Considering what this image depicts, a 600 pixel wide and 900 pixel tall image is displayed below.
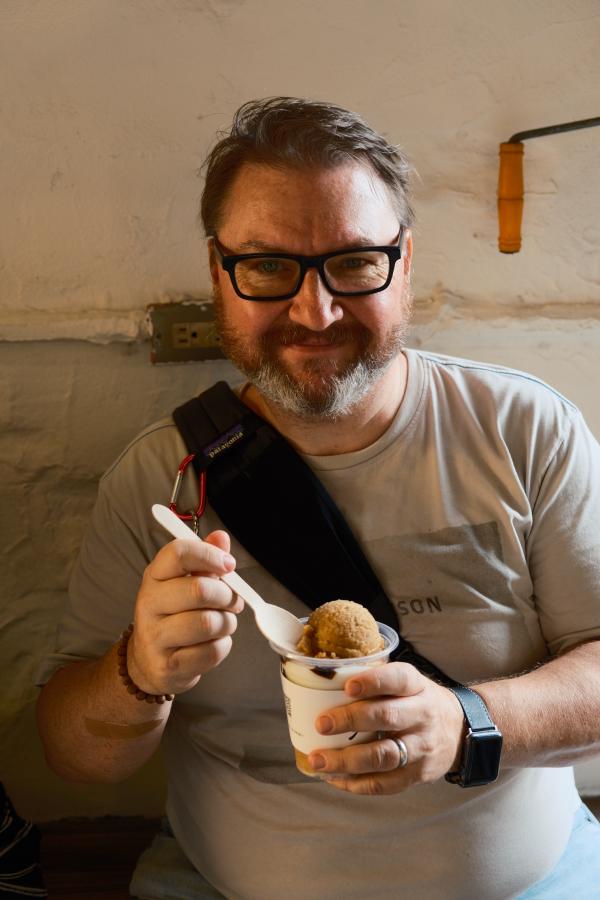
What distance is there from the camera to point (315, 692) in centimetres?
116

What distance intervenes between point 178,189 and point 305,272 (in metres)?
0.55

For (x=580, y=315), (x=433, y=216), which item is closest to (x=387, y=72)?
(x=433, y=216)

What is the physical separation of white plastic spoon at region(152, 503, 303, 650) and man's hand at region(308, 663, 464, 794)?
0.13m

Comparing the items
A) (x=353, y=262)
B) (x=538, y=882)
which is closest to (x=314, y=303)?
(x=353, y=262)

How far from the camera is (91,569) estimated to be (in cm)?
169

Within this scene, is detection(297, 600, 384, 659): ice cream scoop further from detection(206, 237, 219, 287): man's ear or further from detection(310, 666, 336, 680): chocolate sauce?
detection(206, 237, 219, 287): man's ear

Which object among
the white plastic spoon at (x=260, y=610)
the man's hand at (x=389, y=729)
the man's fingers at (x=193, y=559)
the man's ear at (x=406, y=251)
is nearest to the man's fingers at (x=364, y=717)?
the man's hand at (x=389, y=729)

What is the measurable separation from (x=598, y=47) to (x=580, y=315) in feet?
1.80

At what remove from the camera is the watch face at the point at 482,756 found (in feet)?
4.39

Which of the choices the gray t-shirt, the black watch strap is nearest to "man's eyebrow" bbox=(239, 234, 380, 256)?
the gray t-shirt

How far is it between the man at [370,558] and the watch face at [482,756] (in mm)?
86

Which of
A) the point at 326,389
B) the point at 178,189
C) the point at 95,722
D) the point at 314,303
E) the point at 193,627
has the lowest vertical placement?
the point at 95,722

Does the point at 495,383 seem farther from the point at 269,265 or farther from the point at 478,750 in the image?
the point at 478,750

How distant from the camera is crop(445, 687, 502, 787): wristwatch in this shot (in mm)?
1339
